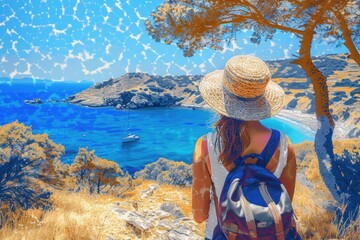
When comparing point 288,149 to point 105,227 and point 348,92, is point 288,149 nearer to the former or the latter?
point 105,227

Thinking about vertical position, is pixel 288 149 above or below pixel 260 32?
below

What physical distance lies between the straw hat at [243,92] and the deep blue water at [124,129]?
2591 cm

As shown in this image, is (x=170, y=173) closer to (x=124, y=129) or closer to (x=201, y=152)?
(x=201, y=152)

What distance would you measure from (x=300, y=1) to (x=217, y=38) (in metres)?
1.53

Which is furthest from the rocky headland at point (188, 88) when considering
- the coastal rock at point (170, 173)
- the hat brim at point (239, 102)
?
the hat brim at point (239, 102)

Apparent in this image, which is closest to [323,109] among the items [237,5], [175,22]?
[237,5]

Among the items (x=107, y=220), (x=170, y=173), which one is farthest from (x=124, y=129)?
(x=107, y=220)

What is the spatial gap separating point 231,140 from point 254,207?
0.81 feet

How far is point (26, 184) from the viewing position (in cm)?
347

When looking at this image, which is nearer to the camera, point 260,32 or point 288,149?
point 288,149

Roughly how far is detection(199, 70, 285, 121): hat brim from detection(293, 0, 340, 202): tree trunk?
2942mm

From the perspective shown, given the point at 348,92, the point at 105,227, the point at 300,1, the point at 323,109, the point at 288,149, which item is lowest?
the point at 348,92

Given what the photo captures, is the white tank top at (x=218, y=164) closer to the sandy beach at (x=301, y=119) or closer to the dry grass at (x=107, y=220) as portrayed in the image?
the dry grass at (x=107, y=220)

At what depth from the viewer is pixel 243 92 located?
122cm
